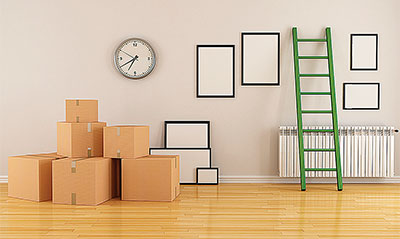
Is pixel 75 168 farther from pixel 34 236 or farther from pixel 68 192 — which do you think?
pixel 34 236

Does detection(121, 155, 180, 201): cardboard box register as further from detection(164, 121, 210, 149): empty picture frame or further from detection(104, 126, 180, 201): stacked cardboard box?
detection(164, 121, 210, 149): empty picture frame

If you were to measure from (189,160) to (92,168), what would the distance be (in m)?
1.54

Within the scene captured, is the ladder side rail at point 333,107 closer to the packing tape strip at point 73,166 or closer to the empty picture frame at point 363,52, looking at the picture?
the empty picture frame at point 363,52

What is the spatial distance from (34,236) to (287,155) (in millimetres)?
3193

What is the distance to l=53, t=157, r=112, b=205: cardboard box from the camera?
4.11 m

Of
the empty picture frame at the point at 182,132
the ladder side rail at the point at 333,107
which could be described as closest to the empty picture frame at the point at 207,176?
the empty picture frame at the point at 182,132

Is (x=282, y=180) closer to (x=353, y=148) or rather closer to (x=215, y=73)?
(x=353, y=148)

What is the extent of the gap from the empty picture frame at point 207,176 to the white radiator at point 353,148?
2.71 feet

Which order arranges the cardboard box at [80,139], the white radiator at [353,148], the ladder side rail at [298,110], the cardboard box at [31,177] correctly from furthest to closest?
the white radiator at [353,148]
the ladder side rail at [298,110]
the cardboard box at [80,139]
the cardboard box at [31,177]

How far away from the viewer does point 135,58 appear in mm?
5434

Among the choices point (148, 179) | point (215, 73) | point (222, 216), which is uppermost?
point (215, 73)

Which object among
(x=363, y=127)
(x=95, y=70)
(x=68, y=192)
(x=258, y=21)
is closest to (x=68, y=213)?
(x=68, y=192)

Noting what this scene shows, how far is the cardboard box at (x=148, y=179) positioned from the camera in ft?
14.2

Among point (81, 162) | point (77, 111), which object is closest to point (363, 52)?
point (77, 111)
